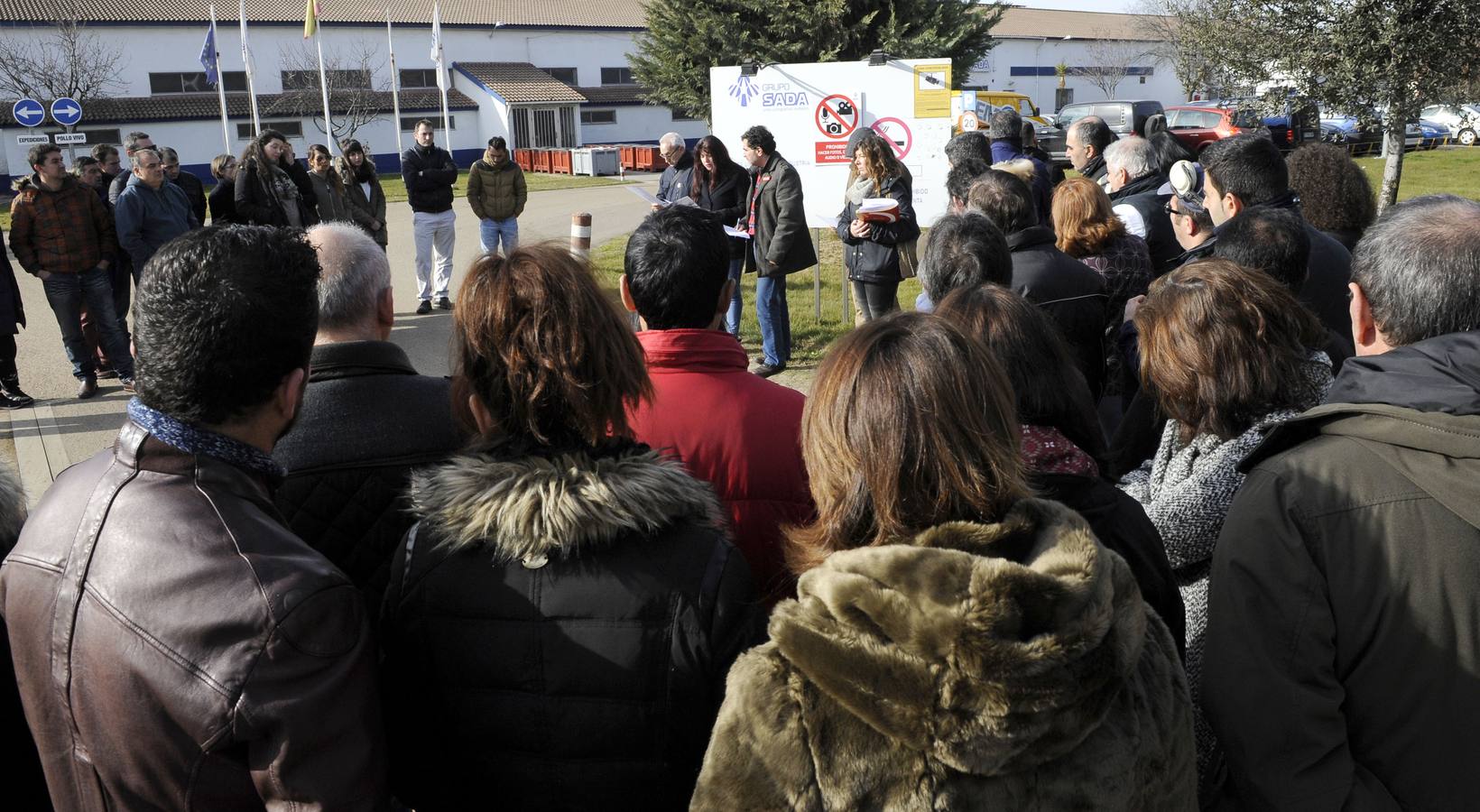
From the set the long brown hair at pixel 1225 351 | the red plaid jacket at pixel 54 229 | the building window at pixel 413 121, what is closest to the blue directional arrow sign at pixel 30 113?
the red plaid jacket at pixel 54 229

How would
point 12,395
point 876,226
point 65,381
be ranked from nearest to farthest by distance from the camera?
point 876,226 < point 12,395 < point 65,381

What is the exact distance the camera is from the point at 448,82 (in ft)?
161

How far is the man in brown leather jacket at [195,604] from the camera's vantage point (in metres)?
1.46

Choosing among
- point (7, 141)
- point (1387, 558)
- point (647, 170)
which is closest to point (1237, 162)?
point (1387, 558)

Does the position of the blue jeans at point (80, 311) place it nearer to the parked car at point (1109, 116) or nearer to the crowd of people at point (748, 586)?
the crowd of people at point (748, 586)

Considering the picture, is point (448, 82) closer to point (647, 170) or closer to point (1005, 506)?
point (647, 170)

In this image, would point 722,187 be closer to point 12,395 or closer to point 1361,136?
point 12,395

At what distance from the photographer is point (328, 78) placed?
4472 cm

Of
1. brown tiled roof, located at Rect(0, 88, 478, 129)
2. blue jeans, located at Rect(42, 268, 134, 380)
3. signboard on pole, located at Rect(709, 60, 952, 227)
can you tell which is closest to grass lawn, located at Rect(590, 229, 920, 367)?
signboard on pole, located at Rect(709, 60, 952, 227)

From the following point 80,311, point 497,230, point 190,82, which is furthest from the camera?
point 190,82

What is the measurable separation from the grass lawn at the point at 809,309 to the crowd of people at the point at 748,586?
5.41 metres

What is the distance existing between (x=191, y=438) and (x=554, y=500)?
0.57 m

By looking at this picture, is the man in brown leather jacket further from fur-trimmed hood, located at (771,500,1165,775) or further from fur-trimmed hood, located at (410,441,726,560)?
fur-trimmed hood, located at (771,500,1165,775)

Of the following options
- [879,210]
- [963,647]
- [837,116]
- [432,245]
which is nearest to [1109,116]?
[837,116]
